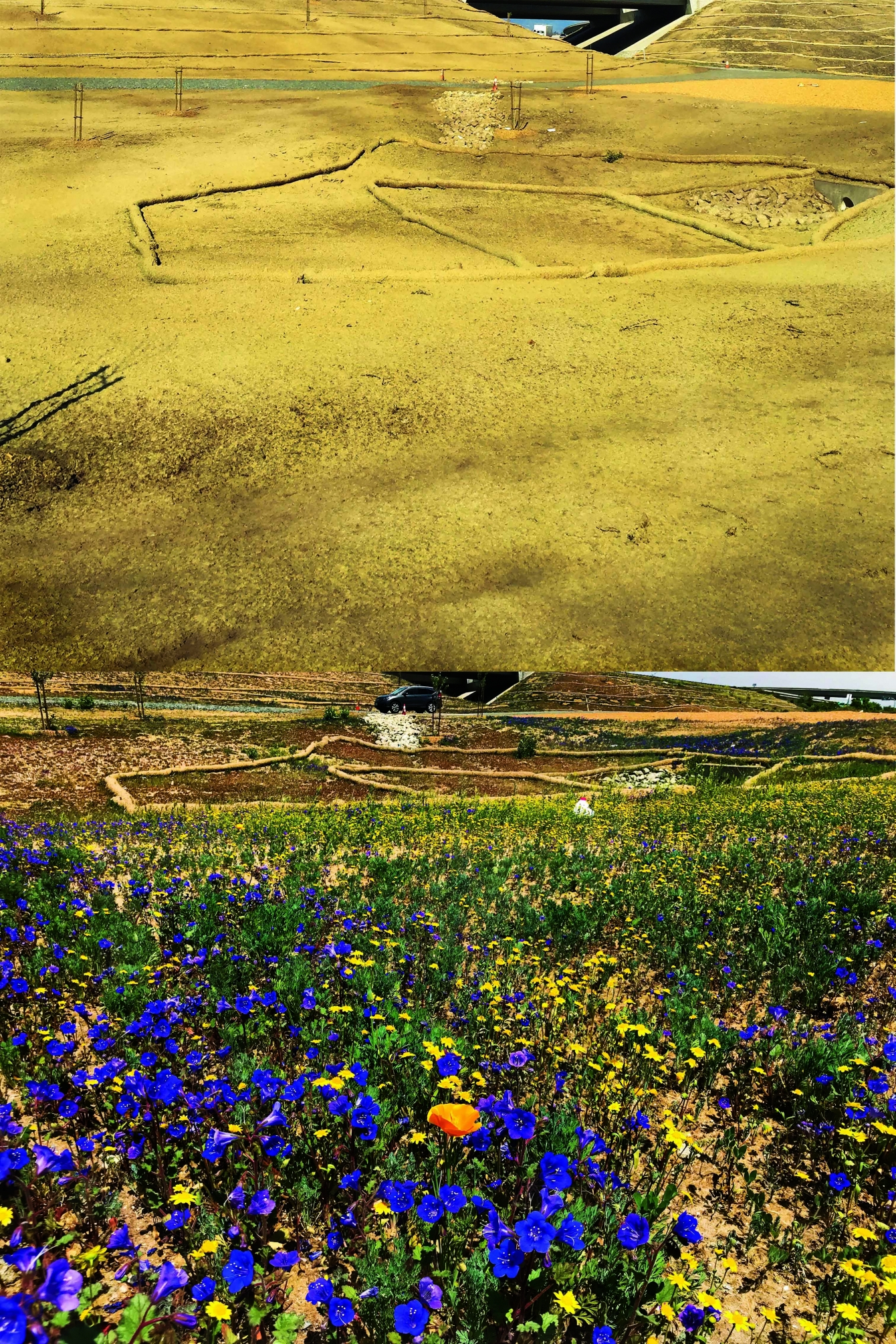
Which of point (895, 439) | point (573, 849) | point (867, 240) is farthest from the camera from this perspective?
point (867, 240)

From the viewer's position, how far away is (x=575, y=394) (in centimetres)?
862

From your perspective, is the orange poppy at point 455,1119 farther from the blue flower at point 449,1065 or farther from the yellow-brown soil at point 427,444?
the yellow-brown soil at point 427,444

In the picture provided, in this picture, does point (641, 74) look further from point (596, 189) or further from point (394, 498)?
point (394, 498)

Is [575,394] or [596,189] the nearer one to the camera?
[575,394]

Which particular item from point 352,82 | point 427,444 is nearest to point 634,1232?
point 427,444

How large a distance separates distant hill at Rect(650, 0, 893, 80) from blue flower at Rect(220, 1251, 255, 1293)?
23271mm

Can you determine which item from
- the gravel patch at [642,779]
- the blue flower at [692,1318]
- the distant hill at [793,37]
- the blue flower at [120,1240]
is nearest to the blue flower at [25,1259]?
the blue flower at [120,1240]

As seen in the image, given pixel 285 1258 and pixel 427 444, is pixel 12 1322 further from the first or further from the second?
pixel 427 444

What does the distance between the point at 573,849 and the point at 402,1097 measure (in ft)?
13.2

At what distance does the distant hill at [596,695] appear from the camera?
16.4 meters

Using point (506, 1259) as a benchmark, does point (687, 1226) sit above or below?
below

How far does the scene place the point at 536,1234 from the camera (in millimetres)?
1420

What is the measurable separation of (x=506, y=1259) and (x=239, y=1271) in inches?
18.8

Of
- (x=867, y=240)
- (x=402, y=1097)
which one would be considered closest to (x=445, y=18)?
(x=867, y=240)
